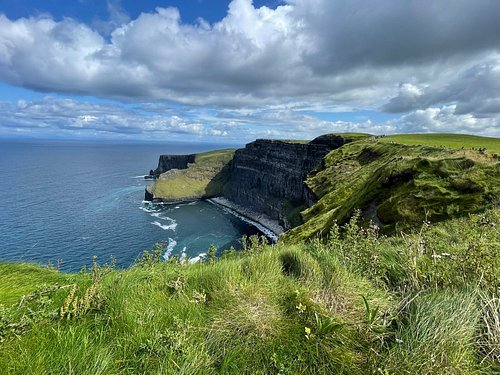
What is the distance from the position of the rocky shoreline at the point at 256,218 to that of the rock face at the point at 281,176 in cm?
365

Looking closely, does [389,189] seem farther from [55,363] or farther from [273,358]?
[55,363]

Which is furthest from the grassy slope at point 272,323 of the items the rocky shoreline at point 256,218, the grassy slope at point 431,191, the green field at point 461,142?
the rocky shoreline at point 256,218

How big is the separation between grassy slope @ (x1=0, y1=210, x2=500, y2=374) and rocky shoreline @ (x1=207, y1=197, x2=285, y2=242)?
364 feet

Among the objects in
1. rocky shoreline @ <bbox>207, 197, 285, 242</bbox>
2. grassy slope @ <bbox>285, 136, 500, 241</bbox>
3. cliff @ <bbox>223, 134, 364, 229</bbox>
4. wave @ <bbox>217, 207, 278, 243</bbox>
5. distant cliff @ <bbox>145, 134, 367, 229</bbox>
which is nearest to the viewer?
grassy slope @ <bbox>285, 136, 500, 241</bbox>

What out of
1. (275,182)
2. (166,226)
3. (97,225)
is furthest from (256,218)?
(97,225)

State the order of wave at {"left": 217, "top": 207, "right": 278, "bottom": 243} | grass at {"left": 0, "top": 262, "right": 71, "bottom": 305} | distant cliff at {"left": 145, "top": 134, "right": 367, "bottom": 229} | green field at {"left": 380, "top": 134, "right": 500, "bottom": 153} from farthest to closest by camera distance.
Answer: distant cliff at {"left": 145, "top": 134, "right": 367, "bottom": 229}
wave at {"left": 217, "top": 207, "right": 278, "bottom": 243}
green field at {"left": 380, "top": 134, "right": 500, "bottom": 153}
grass at {"left": 0, "top": 262, "right": 71, "bottom": 305}

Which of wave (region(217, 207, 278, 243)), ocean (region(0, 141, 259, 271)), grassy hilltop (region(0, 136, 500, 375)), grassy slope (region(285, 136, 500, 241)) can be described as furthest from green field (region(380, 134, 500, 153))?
ocean (region(0, 141, 259, 271))

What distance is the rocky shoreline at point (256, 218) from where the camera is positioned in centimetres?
13156

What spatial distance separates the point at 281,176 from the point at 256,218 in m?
29.4

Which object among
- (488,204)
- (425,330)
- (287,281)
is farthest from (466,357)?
(488,204)

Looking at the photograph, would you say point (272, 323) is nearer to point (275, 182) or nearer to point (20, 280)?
point (20, 280)

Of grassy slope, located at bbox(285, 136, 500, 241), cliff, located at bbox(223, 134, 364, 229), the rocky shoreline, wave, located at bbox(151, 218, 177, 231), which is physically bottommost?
the rocky shoreline

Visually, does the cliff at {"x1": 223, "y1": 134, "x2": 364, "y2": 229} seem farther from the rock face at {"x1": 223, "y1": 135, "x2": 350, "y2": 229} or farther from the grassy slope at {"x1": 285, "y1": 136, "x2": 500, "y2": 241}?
the grassy slope at {"x1": 285, "y1": 136, "x2": 500, "y2": 241}

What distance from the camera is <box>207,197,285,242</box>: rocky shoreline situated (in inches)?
5180
